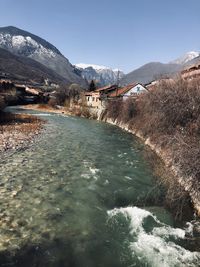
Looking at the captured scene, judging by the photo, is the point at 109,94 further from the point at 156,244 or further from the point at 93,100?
the point at 156,244

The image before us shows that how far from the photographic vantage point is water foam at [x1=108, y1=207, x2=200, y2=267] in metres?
10.6

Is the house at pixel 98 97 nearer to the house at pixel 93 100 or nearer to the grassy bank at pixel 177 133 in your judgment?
the house at pixel 93 100

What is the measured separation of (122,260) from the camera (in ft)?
34.4

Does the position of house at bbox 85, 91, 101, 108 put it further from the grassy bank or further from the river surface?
the river surface

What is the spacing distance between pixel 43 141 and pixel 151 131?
1274cm

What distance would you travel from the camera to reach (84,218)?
1356 cm

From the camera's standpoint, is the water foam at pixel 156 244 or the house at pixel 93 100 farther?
the house at pixel 93 100

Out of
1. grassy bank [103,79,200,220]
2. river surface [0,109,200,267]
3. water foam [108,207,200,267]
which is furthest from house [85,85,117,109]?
water foam [108,207,200,267]

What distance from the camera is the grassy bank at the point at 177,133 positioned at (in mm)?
14852

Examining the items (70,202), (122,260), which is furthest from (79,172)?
(122,260)

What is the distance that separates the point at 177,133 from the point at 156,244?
9805 mm

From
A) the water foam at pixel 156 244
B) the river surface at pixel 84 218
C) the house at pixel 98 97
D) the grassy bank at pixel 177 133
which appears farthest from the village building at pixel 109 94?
the water foam at pixel 156 244

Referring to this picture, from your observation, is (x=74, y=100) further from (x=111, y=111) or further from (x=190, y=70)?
(x=190, y=70)

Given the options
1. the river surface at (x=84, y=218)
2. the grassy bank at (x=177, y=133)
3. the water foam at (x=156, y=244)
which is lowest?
the water foam at (x=156, y=244)
